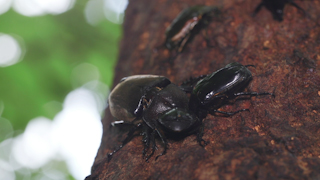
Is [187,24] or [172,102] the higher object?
[187,24]

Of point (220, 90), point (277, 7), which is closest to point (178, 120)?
point (220, 90)

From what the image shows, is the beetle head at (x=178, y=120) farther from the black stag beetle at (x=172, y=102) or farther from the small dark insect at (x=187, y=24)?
the small dark insect at (x=187, y=24)

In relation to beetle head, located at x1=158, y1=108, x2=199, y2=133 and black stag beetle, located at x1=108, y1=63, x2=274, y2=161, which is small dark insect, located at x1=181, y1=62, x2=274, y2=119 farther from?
beetle head, located at x1=158, y1=108, x2=199, y2=133

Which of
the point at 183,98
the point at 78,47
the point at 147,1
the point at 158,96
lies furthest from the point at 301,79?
the point at 78,47

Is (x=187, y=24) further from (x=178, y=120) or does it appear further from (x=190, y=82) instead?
(x=178, y=120)

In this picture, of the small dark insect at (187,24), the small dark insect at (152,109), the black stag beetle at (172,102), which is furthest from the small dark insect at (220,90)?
the small dark insect at (187,24)

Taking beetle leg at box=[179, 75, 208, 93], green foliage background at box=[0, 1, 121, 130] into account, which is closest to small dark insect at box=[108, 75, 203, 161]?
beetle leg at box=[179, 75, 208, 93]

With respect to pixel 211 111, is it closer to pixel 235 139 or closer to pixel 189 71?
pixel 235 139

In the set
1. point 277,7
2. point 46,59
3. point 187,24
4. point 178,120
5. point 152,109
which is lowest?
point 46,59
